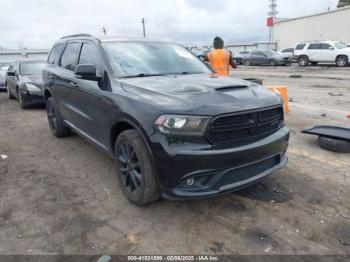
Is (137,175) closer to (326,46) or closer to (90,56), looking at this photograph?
(90,56)

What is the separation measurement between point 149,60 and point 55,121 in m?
2.87

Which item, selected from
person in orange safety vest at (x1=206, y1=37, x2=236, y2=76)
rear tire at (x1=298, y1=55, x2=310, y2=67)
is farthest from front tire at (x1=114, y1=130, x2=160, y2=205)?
rear tire at (x1=298, y1=55, x2=310, y2=67)

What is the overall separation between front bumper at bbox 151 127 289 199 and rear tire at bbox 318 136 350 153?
8.19 ft

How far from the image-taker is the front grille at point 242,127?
291cm

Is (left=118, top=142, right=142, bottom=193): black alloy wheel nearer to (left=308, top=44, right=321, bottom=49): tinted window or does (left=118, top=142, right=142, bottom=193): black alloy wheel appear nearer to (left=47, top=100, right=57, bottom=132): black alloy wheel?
(left=47, top=100, right=57, bottom=132): black alloy wheel

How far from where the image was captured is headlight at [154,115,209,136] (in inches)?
113

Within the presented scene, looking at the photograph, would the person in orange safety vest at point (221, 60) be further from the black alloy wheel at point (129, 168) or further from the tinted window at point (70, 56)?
the black alloy wheel at point (129, 168)

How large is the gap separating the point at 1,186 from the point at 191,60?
123 inches

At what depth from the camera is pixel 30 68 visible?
410 inches

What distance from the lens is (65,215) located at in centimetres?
343

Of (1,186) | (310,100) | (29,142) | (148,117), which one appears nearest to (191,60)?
(148,117)

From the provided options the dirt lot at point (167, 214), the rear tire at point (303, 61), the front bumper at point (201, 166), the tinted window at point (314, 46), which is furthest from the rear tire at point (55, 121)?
the rear tire at point (303, 61)

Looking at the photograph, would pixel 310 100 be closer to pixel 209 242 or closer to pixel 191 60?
pixel 191 60

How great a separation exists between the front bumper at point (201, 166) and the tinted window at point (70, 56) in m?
2.76
